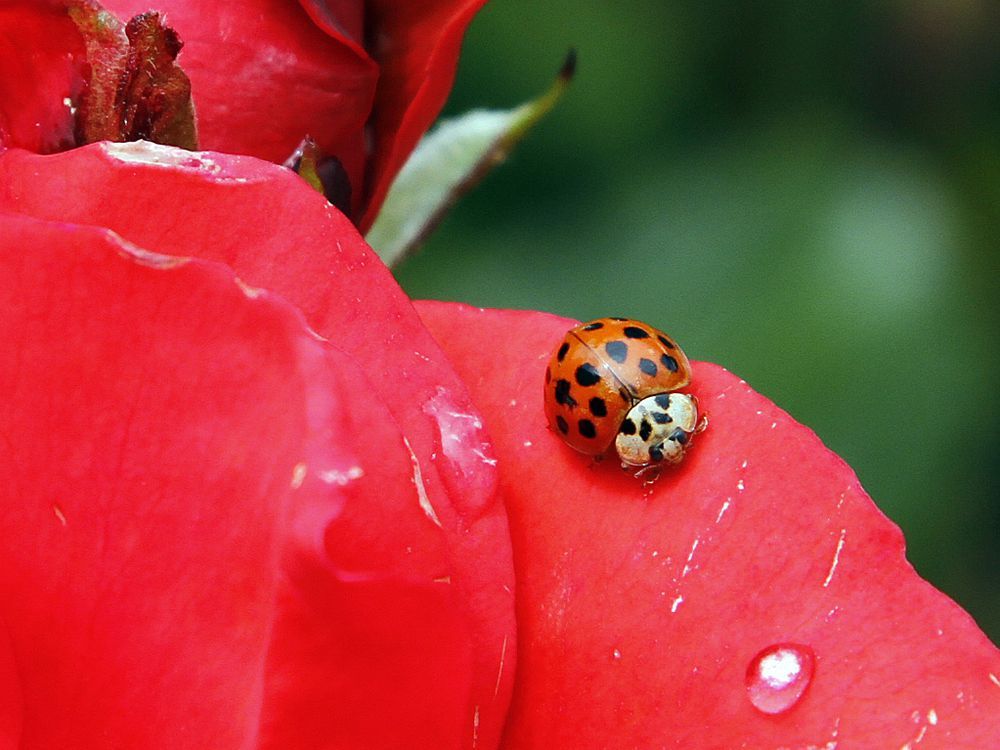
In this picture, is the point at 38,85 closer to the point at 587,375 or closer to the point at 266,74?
the point at 266,74

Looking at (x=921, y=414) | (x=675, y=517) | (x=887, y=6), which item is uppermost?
(x=675, y=517)

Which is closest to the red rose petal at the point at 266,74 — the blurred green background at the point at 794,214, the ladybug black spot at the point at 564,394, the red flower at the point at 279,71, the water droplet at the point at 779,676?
the red flower at the point at 279,71

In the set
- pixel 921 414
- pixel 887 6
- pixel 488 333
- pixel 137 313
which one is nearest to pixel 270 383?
pixel 137 313

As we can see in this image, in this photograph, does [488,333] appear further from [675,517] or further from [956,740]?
[956,740]

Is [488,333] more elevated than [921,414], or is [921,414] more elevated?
[488,333]

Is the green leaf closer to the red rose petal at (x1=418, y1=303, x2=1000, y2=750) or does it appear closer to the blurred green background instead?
the red rose petal at (x1=418, y1=303, x2=1000, y2=750)

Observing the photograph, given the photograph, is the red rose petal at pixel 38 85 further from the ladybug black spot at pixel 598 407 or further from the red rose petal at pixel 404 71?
the ladybug black spot at pixel 598 407
